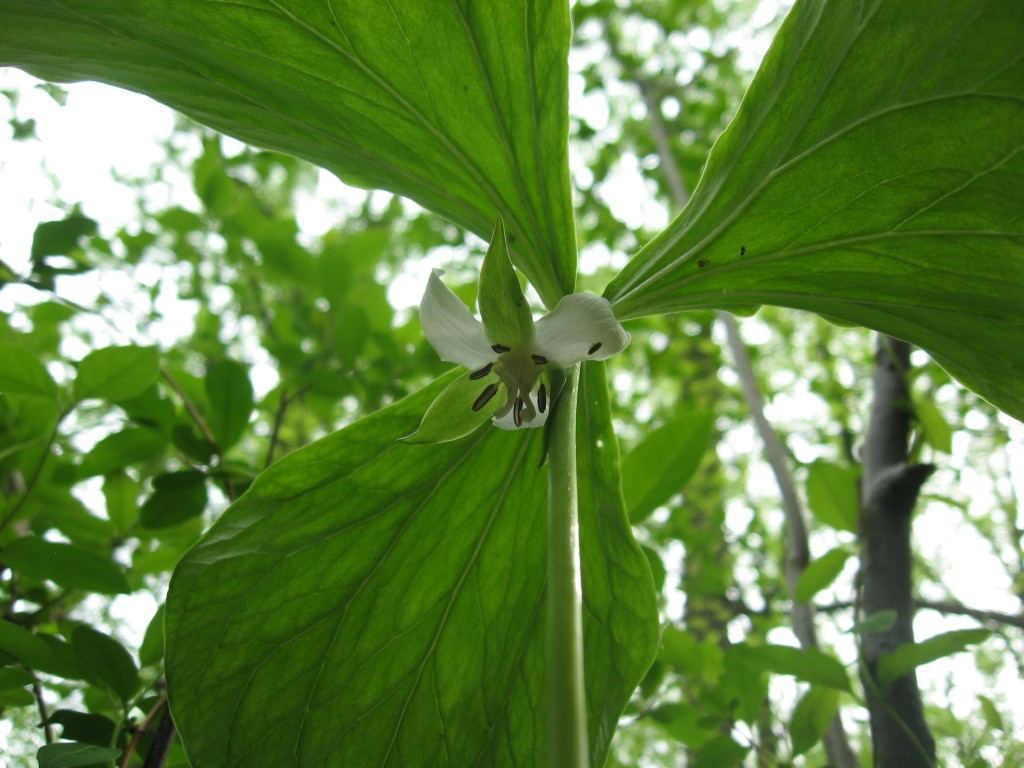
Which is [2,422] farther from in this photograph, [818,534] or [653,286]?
[818,534]

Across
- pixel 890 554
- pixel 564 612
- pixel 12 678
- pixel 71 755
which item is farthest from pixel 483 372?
pixel 890 554

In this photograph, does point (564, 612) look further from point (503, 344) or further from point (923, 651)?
point (923, 651)

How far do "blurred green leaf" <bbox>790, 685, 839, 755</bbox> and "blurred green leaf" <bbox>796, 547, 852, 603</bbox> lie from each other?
0.56ft

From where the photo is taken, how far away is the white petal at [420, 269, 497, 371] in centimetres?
64

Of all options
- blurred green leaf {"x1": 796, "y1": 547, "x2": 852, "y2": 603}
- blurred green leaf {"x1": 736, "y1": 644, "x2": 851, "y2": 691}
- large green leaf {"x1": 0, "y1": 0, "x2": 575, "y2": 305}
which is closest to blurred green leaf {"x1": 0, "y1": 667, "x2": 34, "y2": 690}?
large green leaf {"x1": 0, "y1": 0, "x2": 575, "y2": 305}

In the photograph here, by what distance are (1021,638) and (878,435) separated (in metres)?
1.53

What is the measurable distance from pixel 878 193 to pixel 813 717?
0.91 metres

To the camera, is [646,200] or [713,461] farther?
[646,200]

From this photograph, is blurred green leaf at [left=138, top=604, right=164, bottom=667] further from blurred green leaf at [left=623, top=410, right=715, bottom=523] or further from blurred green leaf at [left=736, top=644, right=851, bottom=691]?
blurred green leaf at [left=736, top=644, right=851, bottom=691]

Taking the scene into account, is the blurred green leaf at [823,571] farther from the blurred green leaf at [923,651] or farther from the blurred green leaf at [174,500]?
the blurred green leaf at [174,500]

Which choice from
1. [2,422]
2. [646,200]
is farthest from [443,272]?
[646,200]

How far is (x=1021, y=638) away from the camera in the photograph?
2.41m

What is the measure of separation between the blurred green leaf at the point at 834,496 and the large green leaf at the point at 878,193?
640 millimetres

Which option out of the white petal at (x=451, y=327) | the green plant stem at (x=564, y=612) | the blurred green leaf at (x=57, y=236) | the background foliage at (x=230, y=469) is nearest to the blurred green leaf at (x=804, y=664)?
the background foliage at (x=230, y=469)
